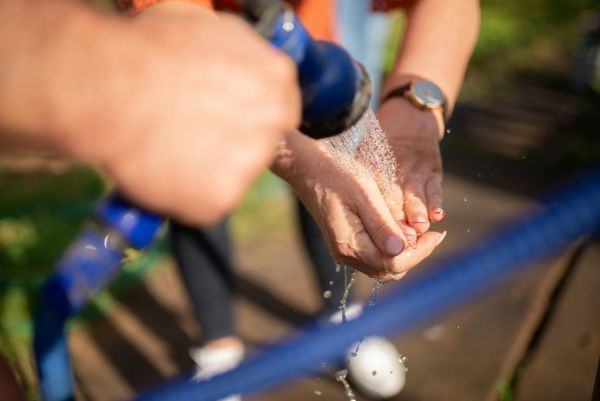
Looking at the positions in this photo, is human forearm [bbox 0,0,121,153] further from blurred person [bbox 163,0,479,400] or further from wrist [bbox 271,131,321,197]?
wrist [bbox 271,131,321,197]

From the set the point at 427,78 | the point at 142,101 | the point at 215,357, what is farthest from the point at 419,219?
the point at 215,357

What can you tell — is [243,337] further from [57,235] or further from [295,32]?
[295,32]

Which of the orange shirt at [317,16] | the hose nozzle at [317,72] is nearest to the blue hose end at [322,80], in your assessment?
the hose nozzle at [317,72]

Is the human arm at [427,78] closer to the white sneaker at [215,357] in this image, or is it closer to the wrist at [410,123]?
the wrist at [410,123]

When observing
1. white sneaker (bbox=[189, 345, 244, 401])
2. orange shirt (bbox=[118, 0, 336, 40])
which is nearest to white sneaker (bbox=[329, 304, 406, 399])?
white sneaker (bbox=[189, 345, 244, 401])

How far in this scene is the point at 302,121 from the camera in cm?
84

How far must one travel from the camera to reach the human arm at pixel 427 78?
3.99 ft

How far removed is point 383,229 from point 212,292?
3.16ft

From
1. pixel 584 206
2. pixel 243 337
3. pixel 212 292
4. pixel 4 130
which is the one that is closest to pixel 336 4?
pixel 212 292

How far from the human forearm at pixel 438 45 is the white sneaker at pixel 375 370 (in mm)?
770

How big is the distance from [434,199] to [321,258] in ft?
2.67

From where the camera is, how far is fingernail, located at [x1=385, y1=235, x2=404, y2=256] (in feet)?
3.51

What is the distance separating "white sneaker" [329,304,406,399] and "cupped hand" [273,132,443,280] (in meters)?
0.76

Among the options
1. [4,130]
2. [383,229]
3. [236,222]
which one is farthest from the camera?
[236,222]
